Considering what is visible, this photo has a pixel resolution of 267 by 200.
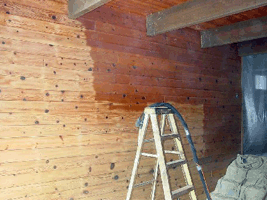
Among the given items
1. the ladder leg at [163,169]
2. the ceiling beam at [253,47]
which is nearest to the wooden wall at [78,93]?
the ladder leg at [163,169]

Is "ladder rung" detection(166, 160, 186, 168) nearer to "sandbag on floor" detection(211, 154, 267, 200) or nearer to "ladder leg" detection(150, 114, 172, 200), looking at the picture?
"ladder leg" detection(150, 114, 172, 200)

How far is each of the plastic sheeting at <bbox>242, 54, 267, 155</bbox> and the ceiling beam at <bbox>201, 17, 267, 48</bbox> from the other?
3.64ft

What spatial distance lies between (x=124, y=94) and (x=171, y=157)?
1068 mm

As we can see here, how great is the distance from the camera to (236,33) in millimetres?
3430

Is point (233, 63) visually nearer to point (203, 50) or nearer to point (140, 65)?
point (203, 50)

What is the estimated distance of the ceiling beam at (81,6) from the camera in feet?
6.97

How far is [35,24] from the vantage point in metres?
2.41

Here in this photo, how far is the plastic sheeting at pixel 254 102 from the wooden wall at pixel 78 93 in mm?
1346

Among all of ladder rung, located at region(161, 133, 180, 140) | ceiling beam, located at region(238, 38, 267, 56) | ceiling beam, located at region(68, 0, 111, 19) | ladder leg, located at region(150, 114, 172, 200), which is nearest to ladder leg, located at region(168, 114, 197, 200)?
ladder rung, located at region(161, 133, 180, 140)

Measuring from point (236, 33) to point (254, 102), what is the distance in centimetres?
165

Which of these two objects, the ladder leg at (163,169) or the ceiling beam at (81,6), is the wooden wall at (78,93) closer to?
the ceiling beam at (81,6)

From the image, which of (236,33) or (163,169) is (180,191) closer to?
(163,169)

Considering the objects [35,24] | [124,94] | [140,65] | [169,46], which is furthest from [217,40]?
[35,24]

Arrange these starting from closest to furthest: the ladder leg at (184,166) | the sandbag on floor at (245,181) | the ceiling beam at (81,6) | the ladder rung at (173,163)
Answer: the ceiling beam at (81,6), the ladder rung at (173,163), the ladder leg at (184,166), the sandbag on floor at (245,181)
